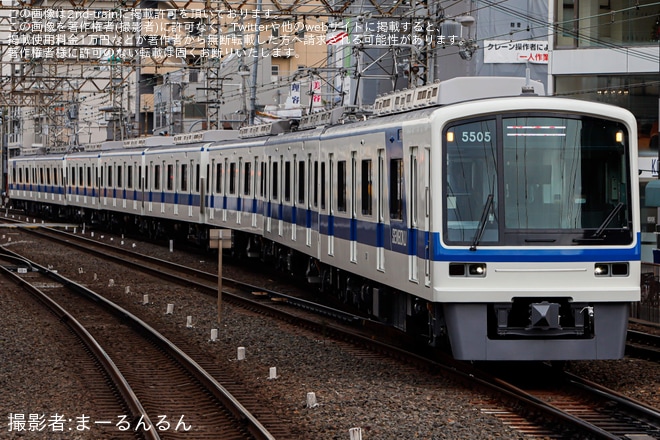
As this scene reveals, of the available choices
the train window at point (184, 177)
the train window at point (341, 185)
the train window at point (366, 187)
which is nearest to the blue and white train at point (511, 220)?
the train window at point (366, 187)

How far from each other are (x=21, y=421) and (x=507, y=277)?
4243 millimetres

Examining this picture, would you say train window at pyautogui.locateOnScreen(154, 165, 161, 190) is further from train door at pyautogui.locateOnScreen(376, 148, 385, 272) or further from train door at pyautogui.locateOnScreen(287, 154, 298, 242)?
train door at pyautogui.locateOnScreen(376, 148, 385, 272)

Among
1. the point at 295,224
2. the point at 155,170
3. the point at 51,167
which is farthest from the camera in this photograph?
the point at 51,167

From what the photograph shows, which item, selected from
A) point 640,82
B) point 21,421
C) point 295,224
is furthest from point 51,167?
point 21,421

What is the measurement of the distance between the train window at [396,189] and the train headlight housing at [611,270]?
2.25 meters

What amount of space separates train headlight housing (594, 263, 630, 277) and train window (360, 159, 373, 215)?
3477 millimetres

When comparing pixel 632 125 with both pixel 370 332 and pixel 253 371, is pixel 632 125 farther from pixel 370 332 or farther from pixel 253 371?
pixel 370 332

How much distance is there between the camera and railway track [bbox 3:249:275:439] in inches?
360

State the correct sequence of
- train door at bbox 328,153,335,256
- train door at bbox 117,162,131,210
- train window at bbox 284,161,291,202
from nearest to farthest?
train door at bbox 328,153,335,256, train window at bbox 284,161,291,202, train door at bbox 117,162,131,210

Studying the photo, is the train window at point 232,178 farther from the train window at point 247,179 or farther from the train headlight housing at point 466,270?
the train headlight housing at point 466,270

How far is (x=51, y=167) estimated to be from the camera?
4831cm

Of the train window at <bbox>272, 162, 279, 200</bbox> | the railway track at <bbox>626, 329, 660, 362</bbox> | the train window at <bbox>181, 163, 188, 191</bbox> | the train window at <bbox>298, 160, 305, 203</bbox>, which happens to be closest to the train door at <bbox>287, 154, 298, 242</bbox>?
the train window at <bbox>298, 160, 305, 203</bbox>

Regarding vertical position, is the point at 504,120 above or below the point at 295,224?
above

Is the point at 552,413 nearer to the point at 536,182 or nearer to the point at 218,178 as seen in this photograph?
the point at 536,182
